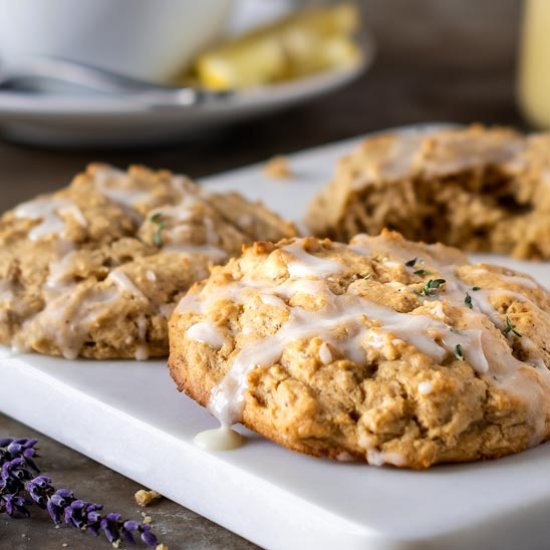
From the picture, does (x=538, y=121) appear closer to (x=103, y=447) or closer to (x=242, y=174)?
(x=242, y=174)

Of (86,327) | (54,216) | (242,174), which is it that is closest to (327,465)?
(86,327)

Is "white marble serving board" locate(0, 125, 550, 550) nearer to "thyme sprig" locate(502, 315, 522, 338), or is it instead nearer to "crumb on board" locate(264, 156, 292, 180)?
"thyme sprig" locate(502, 315, 522, 338)

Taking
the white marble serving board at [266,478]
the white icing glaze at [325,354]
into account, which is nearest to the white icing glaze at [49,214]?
the white marble serving board at [266,478]

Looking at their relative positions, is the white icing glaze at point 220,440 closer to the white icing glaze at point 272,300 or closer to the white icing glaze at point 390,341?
the white icing glaze at point 390,341

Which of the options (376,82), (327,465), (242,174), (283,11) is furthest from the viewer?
(376,82)

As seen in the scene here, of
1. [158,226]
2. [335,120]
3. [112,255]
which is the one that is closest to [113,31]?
[335,120]

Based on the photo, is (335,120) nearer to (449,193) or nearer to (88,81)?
(88,81)
